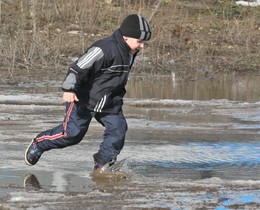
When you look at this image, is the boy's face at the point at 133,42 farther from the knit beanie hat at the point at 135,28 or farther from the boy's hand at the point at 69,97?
the boy's hand at the point at 69,97

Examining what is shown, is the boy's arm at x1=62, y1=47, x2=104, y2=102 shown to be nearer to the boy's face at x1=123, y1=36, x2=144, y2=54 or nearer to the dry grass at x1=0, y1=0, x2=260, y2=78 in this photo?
the boy's face at x1=123, y1=36, x2=144, y2=54

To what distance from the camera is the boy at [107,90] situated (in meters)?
6.82

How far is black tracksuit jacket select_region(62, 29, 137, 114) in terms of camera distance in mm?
6770

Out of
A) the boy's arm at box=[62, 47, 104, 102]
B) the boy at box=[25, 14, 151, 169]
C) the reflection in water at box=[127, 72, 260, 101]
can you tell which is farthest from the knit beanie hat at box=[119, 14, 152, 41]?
the reflection in water at box=[127, 72, 260, 101]

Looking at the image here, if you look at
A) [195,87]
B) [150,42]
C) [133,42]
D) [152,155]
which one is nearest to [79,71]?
[133,42]

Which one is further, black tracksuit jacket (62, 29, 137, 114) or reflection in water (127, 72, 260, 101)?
reflection in water (127, 72, 260, 101)

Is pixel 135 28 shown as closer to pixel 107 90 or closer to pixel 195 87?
pixel 107 90

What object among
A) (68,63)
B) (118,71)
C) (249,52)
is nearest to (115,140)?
(118,71)

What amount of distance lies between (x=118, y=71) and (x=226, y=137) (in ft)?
8.53

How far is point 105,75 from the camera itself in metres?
6.88

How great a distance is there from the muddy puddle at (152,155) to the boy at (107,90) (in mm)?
309

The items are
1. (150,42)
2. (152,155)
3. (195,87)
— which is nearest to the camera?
(152,155)

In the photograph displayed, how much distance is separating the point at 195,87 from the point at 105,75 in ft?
24.4

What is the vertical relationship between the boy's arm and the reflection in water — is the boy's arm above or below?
above
